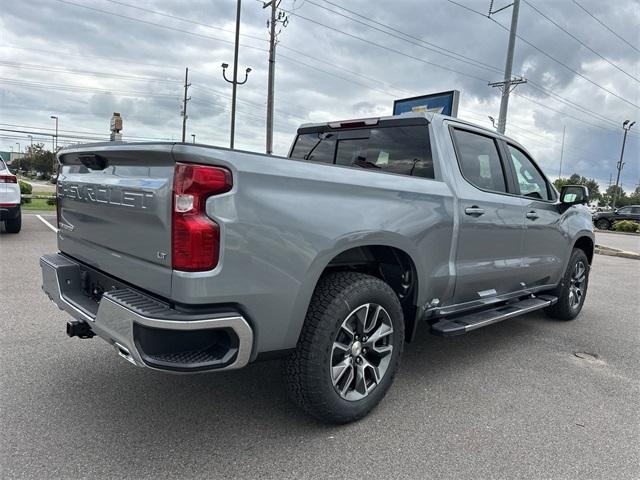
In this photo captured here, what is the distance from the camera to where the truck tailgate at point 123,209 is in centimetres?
221

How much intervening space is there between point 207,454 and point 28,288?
13.6ft

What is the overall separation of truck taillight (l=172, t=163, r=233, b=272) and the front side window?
127 inches

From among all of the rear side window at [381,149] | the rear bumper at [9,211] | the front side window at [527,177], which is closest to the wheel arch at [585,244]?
the front side window at [527,177]

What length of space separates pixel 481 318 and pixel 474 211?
83 centimetres

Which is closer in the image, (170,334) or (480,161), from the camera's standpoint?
(170,334)

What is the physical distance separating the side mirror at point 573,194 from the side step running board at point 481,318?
3.38 ft

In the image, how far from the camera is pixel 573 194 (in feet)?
15.6

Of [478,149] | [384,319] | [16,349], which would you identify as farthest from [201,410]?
[478,149]

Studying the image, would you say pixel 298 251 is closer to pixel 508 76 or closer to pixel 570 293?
pixel 570 293

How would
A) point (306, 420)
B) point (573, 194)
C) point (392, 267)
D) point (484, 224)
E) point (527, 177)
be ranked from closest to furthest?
point (306, 420) → point (392, 267) → point (484, 224) → point (527, 177) → point (573, 194)

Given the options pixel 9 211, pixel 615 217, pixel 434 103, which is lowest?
pixel 9 211

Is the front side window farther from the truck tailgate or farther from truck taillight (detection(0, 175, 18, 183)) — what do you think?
truck taillight (detection(0, 175, 18, 183))

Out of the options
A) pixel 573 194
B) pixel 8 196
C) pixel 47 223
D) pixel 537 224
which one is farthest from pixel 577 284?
pixel 47 223

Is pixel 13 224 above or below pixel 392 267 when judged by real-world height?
below
